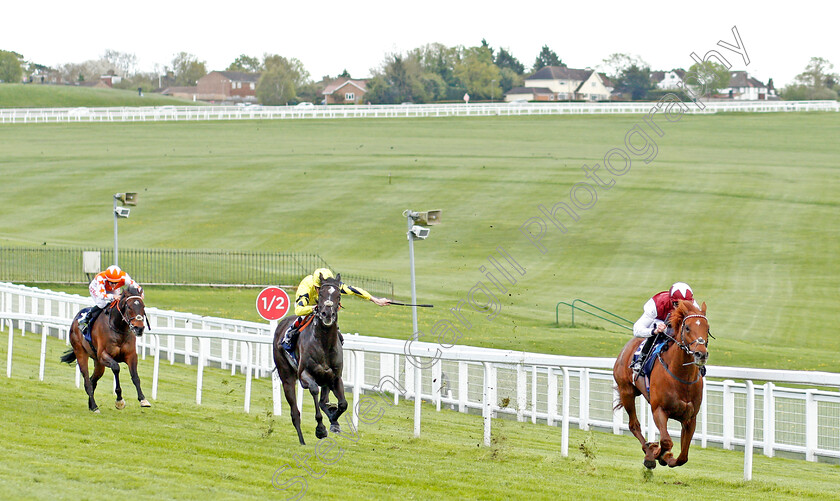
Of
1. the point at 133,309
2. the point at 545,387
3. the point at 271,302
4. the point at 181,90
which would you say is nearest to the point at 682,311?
the point at 133,309

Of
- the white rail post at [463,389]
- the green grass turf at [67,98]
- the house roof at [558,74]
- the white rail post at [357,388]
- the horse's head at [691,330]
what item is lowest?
the white rail post at [463,389]

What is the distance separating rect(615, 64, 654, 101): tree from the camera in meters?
117

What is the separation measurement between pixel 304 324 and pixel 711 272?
24.7 metres

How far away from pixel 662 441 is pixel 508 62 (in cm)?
14505

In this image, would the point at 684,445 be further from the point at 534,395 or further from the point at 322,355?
the point at 534,395

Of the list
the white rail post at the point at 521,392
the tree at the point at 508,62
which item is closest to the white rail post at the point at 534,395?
the white rail post at the point at 521,392

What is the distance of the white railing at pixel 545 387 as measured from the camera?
915 centimetres

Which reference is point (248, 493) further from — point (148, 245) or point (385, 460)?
point (148, 245)

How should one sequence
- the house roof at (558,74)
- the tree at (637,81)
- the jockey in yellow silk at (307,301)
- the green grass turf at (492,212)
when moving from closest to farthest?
the jockey in yellow silk at (307,301)
the green grass turf at (492,212)
the tree at (637,81)
the house roof at (558,74)

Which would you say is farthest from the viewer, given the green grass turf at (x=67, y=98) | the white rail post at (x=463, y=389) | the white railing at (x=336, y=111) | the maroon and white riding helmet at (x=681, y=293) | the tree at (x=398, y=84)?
the tree at (x=398, y=84)

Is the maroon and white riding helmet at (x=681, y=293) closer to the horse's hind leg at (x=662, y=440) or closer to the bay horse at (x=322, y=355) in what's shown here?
the horse's hind leg at (x=662, y=440)

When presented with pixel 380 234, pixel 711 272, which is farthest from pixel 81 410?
pixel 380 234

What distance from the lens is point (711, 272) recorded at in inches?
1245

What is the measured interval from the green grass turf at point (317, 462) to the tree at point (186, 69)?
160 metres
